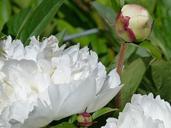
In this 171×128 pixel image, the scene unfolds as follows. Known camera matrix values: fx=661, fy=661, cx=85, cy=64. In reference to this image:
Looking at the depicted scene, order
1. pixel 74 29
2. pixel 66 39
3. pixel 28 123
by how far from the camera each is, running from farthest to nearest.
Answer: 1. pixel 74 29
2. pixel 66 39
3. pixel 28 123

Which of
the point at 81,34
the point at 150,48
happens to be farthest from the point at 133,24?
the point at 81,34

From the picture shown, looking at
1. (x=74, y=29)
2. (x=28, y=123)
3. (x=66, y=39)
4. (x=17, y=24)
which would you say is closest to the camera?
(x=28, y=123)

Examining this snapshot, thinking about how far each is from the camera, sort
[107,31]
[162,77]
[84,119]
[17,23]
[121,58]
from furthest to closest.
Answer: [107,31], [17,23], [162,77], [121,58], [84,119]

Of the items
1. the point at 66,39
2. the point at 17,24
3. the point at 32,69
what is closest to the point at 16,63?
the point at 32,69

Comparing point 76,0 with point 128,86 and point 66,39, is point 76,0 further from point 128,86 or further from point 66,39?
point 128,86

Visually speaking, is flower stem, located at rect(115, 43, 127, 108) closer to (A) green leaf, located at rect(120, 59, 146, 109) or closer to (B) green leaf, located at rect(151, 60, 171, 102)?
(A) green leaf, located at rect(120, 59, 146, 109)

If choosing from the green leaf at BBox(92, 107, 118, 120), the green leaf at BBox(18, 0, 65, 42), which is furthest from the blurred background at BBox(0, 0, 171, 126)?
the green leaf at BBox(92, 107, 118, 120)

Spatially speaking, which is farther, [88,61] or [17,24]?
[17,24]

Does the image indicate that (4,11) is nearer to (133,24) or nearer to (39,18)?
(39,18)
